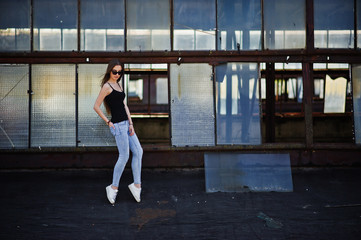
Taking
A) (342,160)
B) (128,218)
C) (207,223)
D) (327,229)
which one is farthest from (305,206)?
(342,160)

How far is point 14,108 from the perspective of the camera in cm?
751

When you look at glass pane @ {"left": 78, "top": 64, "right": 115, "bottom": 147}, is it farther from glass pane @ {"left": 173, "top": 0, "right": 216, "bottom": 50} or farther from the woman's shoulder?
the woman's shoulder

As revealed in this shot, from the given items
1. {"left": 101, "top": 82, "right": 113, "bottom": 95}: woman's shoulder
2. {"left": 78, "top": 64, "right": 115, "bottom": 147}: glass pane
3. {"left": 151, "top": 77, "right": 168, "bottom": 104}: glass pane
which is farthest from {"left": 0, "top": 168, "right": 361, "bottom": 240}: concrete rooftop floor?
{"left": 151, "top": 77, "right": 168, "bottom": 104}: glass pane

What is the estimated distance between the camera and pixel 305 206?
514 centimetres

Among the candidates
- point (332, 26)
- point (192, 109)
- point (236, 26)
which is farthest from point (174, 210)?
point (332, 26)

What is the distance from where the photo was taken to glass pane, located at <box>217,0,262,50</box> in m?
7.73

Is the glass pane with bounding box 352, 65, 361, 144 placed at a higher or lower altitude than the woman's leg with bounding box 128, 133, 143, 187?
higher

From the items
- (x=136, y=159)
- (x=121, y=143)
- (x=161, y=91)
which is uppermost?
(x=161, y=91)

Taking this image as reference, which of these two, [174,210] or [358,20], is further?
[358,20]

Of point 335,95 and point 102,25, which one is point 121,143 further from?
point 335,95

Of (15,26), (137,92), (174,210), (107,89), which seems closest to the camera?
(174,210)

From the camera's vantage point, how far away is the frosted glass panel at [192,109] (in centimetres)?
760

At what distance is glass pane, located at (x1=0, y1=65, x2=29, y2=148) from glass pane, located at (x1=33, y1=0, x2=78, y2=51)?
81 centimetres

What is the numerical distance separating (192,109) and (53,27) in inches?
144
